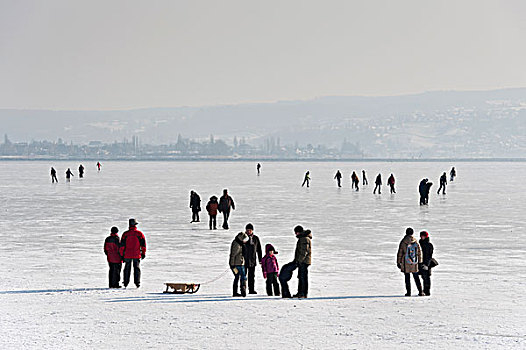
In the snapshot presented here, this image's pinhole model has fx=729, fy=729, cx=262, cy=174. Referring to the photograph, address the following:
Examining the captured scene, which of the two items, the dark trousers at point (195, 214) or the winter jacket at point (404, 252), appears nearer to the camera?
the winter jacket at point (404, 252)

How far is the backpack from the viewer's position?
12.6 meters

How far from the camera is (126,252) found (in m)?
13.3

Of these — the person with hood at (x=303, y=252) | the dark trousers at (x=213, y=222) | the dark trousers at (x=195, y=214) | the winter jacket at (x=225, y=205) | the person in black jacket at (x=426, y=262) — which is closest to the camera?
the person with hood at (x=303, y=252)

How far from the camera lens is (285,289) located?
1272 centimetres

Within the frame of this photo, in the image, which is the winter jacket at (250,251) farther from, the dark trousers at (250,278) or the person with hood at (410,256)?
Result: the person with hood at (410,256)

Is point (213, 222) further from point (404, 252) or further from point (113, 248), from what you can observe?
point (404, 252)

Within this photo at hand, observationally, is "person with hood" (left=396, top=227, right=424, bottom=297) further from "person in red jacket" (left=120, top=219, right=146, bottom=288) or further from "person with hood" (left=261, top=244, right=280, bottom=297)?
"person in red jacket" (left=120, top=219, right=146, bottom=288)

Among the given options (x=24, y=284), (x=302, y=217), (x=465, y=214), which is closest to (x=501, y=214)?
(x=465, y=214)

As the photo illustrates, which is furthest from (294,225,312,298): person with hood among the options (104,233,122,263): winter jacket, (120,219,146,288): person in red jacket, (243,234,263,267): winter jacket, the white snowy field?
(104,233,122,263): winter jacket

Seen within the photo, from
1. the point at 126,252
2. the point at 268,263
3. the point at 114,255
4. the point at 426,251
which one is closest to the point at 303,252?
the point at 268,263

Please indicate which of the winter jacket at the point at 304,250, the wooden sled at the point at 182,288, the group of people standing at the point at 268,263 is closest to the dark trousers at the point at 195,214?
the wooden sled at the point at 182,288

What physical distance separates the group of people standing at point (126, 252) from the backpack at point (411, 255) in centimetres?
472

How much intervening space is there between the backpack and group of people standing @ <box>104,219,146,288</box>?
472 cm

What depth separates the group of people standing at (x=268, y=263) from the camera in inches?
488
